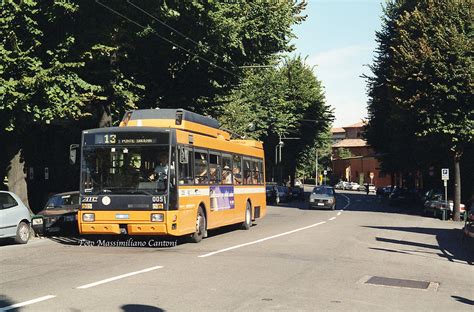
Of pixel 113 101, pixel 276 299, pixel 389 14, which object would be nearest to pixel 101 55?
pixel 113 101

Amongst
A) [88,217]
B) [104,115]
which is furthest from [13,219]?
[104,115]

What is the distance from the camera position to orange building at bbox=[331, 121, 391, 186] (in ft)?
389

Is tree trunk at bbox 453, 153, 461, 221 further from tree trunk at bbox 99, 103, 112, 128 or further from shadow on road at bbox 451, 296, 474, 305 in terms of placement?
shadow on road at bbox 451, 296, 474, 305

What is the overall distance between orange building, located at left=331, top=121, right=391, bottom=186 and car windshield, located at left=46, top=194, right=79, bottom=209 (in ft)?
321

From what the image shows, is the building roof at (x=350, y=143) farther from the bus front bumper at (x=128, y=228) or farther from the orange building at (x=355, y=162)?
the bus front bumper at (x=128, y=228)

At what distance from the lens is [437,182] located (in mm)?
49406

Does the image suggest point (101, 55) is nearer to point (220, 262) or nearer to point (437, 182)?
point (220, 262)

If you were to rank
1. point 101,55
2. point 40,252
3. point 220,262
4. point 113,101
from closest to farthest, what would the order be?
point 220,262, point 40,252, point 101,55, point 113,101

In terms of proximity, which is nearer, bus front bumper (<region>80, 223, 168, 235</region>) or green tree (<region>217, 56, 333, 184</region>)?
bus front bumper (<region>80, 223, 168, 235</region>)

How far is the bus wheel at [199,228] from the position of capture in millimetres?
15664

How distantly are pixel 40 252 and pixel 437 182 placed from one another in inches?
1640

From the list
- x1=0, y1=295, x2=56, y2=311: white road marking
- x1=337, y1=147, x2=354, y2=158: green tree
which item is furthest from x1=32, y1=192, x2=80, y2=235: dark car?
x1=337, y1=147, x2=354, y2=158: green tree

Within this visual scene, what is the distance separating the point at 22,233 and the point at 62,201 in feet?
12.4

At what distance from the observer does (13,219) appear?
50.3 feet
